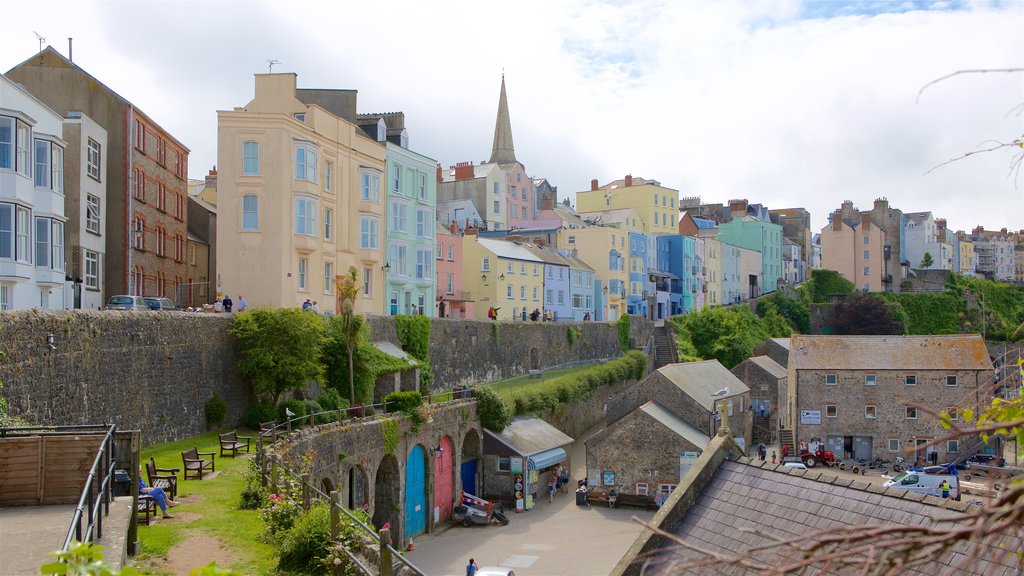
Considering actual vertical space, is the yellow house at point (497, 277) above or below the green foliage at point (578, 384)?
above

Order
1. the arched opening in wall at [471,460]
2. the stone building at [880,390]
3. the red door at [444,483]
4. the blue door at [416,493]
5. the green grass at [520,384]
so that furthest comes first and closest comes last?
the stone building at [880,390] < the green grass at [520,384] < the arched opening in wall at [471,460] < the red door at [444,483] < the blue door at [416,493]

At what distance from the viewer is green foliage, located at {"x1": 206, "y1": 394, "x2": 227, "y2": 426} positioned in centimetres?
2577

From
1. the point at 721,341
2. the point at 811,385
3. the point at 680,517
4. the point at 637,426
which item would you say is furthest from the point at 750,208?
the point at 680,517

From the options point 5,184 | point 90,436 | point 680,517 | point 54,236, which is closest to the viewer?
point 90,436

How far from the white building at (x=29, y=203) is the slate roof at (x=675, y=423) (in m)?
22.0

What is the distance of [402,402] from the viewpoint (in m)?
28.8

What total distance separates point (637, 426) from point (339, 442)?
48.3 ft

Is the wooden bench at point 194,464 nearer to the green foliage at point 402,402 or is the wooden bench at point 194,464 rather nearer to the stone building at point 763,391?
the green foliage at point 402,402

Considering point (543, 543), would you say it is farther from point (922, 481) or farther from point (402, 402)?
point (922, 481)

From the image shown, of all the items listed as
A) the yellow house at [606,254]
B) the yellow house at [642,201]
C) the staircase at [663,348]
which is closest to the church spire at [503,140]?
the yellow house at [642,201]

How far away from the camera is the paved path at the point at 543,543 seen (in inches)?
987

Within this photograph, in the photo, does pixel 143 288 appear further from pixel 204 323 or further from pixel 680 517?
pixel 680 517

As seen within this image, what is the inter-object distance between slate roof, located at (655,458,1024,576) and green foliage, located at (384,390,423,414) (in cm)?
1695

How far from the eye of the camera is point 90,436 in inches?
414
